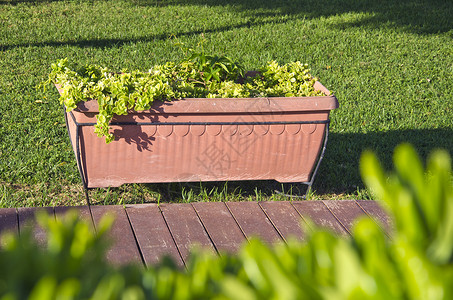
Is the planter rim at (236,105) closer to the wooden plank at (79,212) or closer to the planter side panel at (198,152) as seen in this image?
the planter side panel at (198,152)

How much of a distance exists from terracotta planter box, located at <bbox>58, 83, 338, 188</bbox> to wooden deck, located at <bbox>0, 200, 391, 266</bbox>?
0.35 meters

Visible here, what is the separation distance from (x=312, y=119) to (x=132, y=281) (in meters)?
2.57

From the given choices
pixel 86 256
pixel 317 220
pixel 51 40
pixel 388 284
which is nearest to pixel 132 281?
pixel 86 256

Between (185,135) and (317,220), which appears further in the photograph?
(185,135)

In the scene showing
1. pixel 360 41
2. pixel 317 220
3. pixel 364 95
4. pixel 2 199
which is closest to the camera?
pixel 317 220

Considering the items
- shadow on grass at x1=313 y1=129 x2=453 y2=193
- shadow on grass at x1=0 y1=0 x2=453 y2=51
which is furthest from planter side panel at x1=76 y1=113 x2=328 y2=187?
shadow on grass at x1=0 y1=0 x2=453 y2=51

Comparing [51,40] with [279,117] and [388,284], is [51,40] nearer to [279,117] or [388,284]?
[279,117]

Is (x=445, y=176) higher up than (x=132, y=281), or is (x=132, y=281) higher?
(x=445, y=176)

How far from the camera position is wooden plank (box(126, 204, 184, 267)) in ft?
7.89

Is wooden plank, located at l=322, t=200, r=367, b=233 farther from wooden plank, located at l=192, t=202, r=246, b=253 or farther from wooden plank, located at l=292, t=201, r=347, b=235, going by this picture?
wooden plank, located at l=192, t=202, r=246, b=253

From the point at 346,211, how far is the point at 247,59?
4169 millimetres

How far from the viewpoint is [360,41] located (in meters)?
8.01

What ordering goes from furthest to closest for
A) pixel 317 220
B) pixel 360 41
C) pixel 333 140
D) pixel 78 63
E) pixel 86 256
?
pixel 360 41 → pixel 78 63 → pixel 333 140 → pixel 317 220 → pixel 86 256

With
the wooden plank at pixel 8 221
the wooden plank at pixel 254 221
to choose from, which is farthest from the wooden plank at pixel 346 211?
the wooden plank at pixel 8 221
